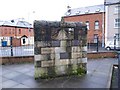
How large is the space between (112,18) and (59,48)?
2636 cm

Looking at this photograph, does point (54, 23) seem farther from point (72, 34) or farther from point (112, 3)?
point (112, 3)

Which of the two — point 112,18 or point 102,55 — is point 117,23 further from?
point 102,55

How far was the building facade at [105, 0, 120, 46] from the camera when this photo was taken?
3042cm

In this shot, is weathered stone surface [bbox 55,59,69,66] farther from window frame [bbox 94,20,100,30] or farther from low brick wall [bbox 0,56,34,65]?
Result: window frame [bbox 94,20,100,30]

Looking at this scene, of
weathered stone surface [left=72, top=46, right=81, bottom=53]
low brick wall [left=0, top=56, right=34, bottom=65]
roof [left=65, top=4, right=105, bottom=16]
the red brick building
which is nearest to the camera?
weathered stone surface [left=72, top=46, right=81, bottom=53]

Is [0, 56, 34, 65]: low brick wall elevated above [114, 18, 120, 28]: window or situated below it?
below

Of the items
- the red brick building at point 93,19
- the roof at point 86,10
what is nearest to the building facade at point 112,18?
Answer: the red brick building at point 93,19

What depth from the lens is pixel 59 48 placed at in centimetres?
693

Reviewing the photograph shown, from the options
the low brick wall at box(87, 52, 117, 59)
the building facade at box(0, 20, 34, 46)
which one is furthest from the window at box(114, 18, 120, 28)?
the low brick wall at box(87, 52, 117, 59)

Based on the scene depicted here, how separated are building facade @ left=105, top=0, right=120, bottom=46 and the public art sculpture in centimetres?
2402

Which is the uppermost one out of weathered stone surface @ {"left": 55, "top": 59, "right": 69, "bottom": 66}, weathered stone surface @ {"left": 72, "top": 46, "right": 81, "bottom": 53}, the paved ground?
weathered stone surface @ {"left": 72, "top": 46, "right": 81, "bottom": 53}

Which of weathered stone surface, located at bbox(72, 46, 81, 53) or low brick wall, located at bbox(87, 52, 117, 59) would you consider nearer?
weathered stone surface, located at bbox(72, 46, 81, 53)

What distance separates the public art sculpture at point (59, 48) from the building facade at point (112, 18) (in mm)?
24021

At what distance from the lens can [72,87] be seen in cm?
570
